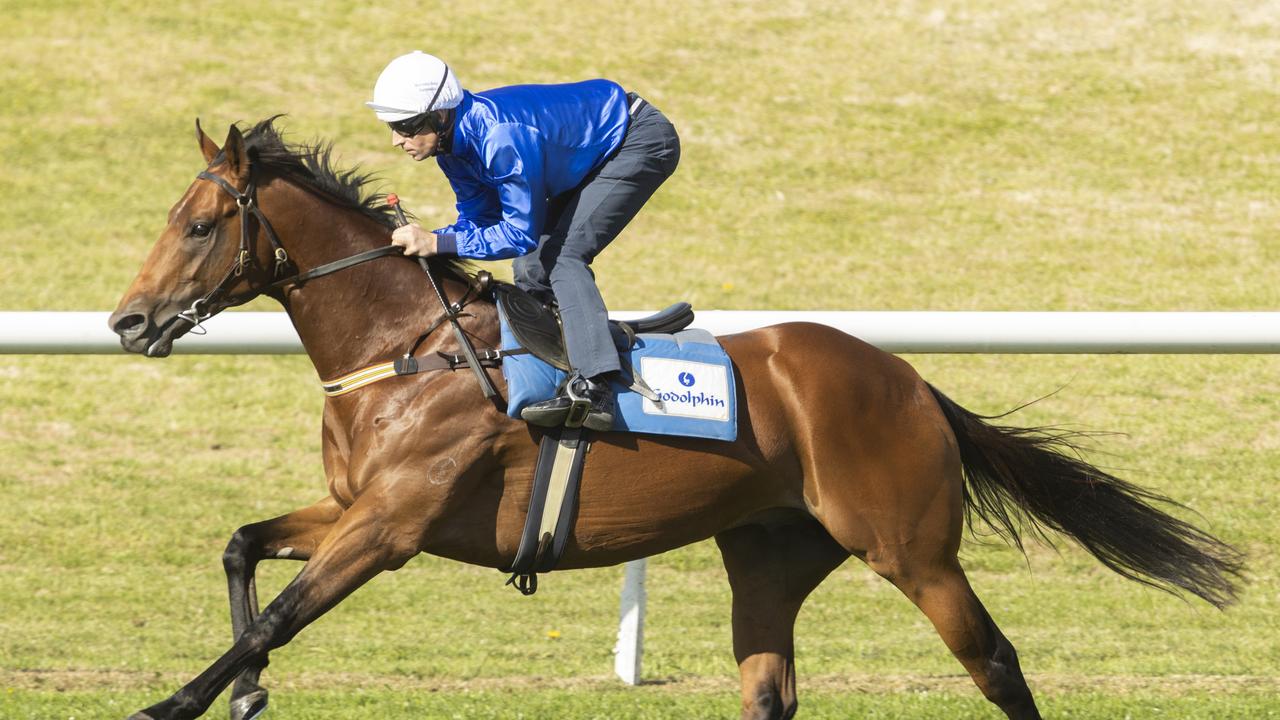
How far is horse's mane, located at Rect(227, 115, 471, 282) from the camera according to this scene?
4.56m

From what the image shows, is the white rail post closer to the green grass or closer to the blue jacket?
the green grass

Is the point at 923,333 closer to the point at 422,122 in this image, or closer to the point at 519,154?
the point at 519,154

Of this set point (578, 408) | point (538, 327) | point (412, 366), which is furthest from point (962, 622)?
point (412, 366)

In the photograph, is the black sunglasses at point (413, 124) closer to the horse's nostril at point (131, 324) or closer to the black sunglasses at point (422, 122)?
the black sunglasses at point (422, 122)

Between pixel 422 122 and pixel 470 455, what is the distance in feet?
3.09

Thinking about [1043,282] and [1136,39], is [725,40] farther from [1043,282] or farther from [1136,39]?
[1043,282]

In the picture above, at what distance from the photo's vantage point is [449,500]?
4.42m

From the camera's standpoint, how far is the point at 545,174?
4.61 meters

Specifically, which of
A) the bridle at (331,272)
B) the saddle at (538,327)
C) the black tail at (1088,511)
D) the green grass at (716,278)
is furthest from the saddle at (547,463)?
the black tail at (1088,511)

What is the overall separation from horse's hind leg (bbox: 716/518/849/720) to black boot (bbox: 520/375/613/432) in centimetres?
83

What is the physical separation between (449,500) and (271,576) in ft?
12.4

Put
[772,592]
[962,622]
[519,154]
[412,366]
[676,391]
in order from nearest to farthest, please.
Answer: [519,154]
[412,366]
[676,391]
[962,622]
[772,592]

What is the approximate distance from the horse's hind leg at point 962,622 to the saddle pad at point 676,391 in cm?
65

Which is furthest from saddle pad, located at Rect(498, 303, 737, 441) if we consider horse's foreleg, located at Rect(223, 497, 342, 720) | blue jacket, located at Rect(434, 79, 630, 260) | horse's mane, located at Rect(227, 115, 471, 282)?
horse's foreleg, located at Rect(223, 497, 342, 720)
